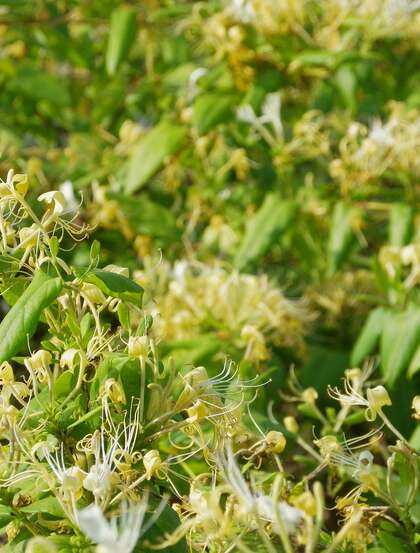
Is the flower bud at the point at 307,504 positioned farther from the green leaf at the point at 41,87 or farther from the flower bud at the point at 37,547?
the green leaf at the point at 41,87

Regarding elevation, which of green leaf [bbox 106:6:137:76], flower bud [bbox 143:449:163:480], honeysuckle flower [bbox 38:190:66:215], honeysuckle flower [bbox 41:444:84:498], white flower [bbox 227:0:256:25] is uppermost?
honeysuckle flower [bbox 38:190:66:215]

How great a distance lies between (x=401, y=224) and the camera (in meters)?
2.08

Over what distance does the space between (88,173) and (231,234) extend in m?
0.37

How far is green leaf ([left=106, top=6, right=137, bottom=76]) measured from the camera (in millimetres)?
2387

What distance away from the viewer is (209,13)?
2.37 meters

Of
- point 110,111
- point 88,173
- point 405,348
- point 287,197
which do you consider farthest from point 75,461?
point 110,111

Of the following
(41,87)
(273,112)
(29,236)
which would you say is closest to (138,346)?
(29,236)

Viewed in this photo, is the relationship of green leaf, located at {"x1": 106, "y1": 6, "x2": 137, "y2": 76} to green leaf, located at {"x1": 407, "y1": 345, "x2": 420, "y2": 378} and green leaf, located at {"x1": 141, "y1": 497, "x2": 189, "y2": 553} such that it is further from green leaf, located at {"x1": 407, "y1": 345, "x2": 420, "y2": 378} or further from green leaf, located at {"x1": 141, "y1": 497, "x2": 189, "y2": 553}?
green leaf, located at {"x1": 141, "y1": 497, "x2": 189, "y2": 553}

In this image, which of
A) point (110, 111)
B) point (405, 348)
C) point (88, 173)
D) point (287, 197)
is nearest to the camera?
point (405, 348)

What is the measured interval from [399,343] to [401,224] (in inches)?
15.3

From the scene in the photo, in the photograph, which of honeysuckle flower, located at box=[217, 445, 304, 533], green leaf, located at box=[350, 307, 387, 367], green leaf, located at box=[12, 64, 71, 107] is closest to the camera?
honeysuckle flower, located at box=[217, 445, 304, 533]

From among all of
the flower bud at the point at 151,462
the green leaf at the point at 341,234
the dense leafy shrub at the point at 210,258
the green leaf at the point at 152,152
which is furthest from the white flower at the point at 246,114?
the flower bud at the point at 151,462

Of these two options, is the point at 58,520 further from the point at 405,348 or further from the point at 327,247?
the point at 327,247

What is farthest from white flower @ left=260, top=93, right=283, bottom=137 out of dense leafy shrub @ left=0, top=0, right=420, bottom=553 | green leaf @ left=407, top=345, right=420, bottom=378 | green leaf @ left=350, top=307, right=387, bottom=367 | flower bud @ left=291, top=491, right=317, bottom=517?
flower bud @ left=291, top=491, right=317, bottom=517
